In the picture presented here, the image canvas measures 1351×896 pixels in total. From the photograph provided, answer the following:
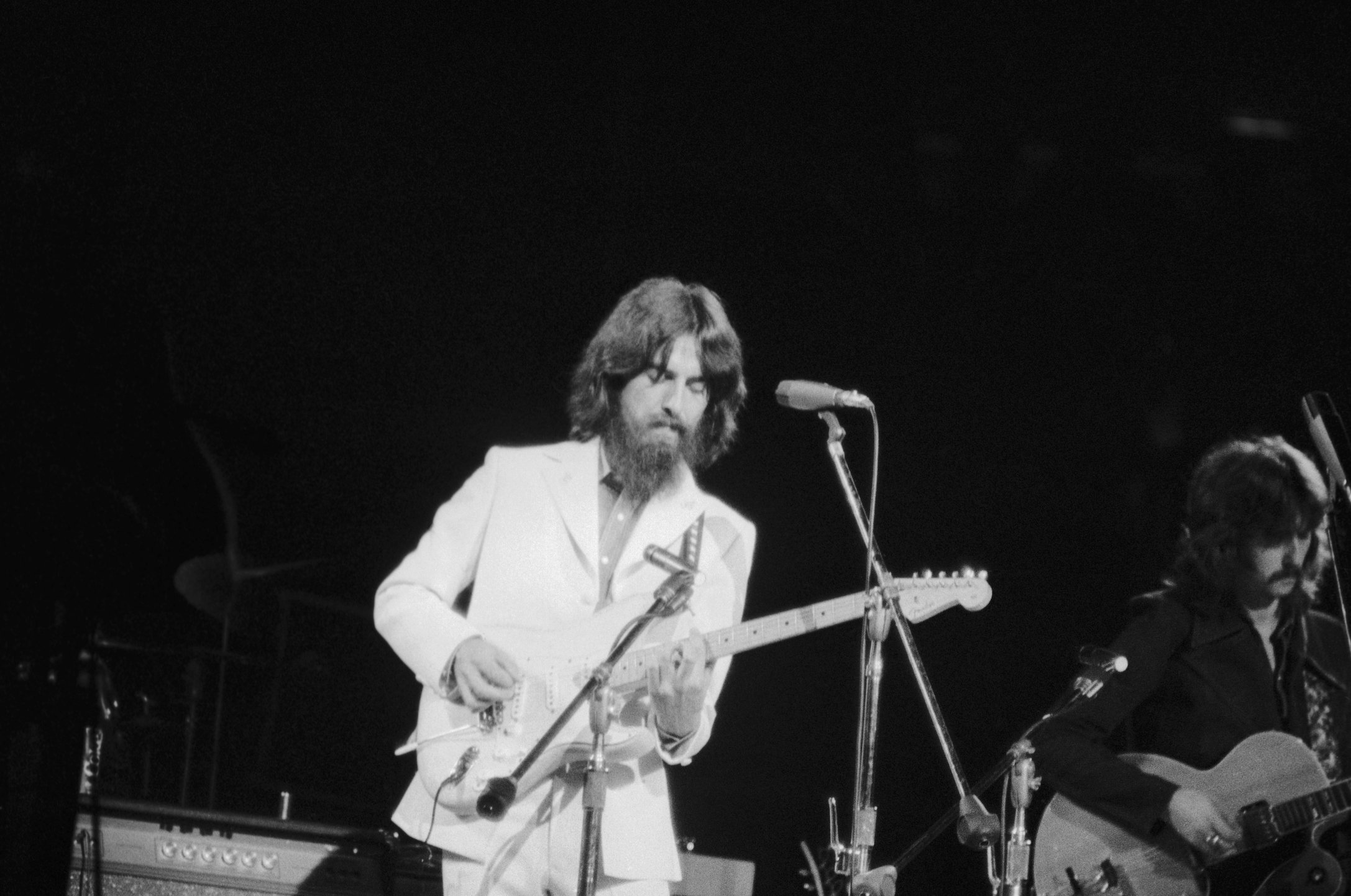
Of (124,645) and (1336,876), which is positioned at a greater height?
(124,645)

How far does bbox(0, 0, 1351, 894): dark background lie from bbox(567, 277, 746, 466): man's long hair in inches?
52.8

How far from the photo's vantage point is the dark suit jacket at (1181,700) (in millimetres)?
3842

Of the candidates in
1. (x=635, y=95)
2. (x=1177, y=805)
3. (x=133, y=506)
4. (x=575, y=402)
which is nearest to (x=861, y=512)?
(x=575, y=402)

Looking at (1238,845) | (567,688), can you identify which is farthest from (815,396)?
(1238,845)

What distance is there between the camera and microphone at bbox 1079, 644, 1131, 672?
3.46 meters

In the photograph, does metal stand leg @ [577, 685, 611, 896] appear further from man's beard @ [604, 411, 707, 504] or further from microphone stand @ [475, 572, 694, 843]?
man's beard @ [604, 411, 707, 504]

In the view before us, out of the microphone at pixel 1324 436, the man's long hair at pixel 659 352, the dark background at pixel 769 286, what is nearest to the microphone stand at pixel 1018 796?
the microphone at pixel 1324 436

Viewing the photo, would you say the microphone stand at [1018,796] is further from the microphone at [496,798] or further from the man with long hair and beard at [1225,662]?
the microphone at [496,798]

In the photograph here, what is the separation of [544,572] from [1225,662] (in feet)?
6.92

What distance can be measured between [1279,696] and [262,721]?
3.45 metres

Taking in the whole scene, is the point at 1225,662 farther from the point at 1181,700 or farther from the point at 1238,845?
the point at 1238,845

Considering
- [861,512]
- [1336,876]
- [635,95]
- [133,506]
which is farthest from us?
[635,95]

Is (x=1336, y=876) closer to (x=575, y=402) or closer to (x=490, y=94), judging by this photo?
(x=575, y=402)

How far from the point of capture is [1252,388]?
16.9 feet
